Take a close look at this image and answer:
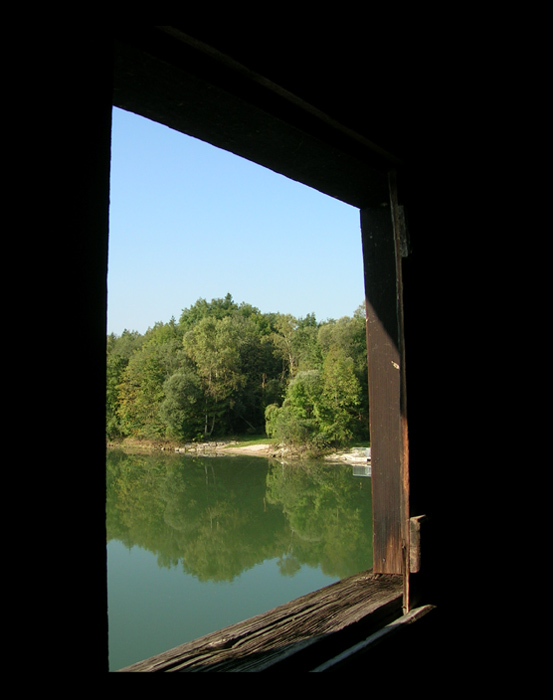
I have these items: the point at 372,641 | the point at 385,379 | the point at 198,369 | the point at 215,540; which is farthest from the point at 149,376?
the point at 215,540

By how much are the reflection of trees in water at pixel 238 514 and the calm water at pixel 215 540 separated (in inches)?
1.4

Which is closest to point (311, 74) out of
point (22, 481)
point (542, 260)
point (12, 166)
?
point (12, 166)

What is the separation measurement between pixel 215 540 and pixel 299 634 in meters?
15.0

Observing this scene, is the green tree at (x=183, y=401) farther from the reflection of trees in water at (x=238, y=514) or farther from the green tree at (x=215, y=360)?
the reflection of trees in water at (x=238, y=514)

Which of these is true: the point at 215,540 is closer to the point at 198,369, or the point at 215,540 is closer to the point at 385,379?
the point at 198,369

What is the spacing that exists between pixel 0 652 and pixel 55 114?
47 centimetres

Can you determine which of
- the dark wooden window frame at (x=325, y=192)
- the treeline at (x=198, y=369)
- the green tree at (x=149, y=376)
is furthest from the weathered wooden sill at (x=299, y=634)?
Result: the green tree at (x=149, y=376)

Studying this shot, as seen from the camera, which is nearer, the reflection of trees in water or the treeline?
the treeline

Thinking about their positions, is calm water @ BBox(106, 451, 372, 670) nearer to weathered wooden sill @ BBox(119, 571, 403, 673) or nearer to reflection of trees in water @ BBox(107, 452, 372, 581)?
reflection of trees in water @ BBox(107, 452, 372, 581)

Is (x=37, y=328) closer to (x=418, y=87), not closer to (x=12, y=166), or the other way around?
(x=12, y=166)

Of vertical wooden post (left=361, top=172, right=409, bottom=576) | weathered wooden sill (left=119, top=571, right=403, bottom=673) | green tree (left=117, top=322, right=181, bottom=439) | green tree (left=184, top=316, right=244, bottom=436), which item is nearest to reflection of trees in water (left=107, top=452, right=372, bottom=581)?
green tree (left=184, top=316, right=244, bottom=436)

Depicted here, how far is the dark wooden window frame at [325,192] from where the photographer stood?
2.47 feet

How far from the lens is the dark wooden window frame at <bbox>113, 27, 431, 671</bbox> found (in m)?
0.75

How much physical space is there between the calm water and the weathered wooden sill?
8.03 meters
